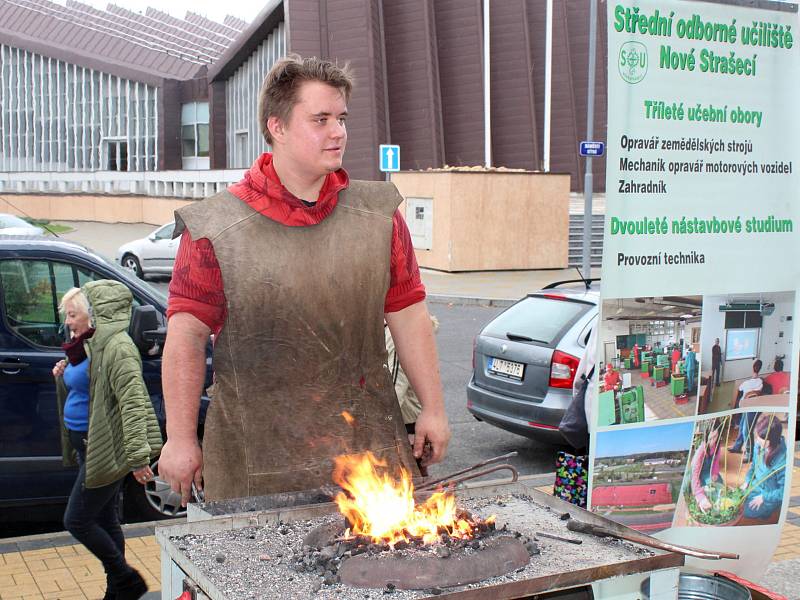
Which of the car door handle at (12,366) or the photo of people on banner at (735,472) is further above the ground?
the car door handle at (12,366)

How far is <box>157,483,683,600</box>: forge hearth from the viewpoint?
8.86 ft

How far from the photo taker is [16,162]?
211ft

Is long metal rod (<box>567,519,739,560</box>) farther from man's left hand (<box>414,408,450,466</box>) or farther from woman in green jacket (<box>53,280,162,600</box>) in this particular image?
woman in green jacket (<box>53,280,162,600</box>)

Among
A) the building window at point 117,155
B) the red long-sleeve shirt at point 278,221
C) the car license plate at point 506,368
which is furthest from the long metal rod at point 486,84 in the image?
the red long-sleeve shirt at point 278,221

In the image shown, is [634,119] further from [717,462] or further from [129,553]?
[129,553]

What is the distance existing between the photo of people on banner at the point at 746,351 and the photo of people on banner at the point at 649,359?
8 centimetres

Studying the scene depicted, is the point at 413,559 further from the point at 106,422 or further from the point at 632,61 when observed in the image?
the point at 106,422

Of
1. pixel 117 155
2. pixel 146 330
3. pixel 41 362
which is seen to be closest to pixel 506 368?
pixel 146 330

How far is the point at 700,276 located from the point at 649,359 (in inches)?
16.2

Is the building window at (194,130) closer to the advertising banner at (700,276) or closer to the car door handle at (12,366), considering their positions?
the car door handle at (12,366)

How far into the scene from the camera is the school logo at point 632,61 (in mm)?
3891

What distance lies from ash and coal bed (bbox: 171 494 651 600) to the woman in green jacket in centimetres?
208

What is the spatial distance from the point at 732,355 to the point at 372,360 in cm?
182

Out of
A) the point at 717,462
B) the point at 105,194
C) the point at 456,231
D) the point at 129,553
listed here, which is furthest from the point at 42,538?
the point at 105,194
